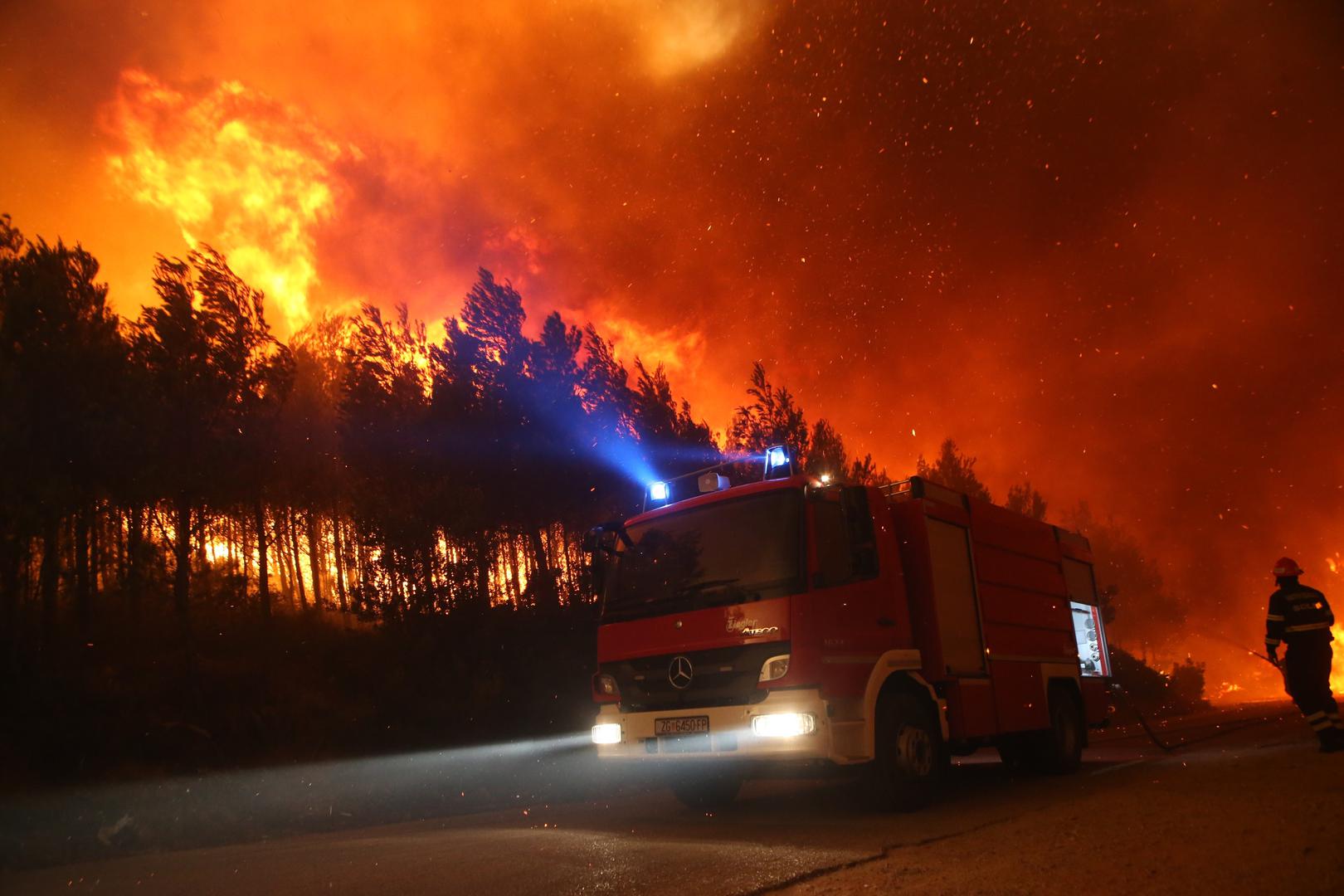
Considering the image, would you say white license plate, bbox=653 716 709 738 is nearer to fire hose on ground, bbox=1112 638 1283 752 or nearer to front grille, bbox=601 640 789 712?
front grille, bbox=601 640 789 712

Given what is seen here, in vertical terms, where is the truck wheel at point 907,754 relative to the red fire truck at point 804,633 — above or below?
below

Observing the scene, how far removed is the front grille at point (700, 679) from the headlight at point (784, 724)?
0.56 feet

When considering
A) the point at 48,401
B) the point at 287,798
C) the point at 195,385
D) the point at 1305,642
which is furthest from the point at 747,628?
the point at 48,401

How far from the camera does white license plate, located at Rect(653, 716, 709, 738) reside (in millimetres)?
7430

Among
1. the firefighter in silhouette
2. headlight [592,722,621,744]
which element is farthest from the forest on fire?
headlight [592,722,621,744]

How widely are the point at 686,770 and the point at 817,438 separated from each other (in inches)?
1257

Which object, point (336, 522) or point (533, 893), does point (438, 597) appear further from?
point (533, 893)

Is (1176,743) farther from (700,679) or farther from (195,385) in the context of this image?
(195,385)

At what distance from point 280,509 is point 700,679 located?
2253 cm

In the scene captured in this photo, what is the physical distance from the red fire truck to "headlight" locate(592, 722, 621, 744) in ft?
0.04

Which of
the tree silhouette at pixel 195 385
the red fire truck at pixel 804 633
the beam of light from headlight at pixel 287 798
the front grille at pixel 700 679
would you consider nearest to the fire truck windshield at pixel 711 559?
the red fire truck at pixel 804 633

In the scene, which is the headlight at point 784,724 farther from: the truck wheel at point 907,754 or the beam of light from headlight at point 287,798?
the beam of light from headlight at point 287,798

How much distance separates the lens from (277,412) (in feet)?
62.5

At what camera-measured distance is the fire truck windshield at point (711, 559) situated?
752 cm
